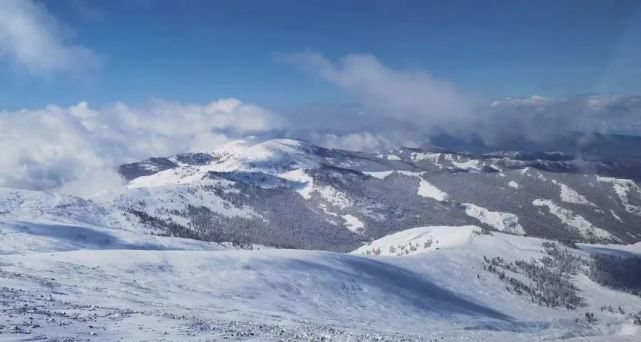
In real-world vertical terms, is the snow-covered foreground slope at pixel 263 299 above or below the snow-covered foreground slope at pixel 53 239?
below

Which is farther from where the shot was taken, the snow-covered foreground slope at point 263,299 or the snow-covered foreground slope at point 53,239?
the snow-covered foreground slope at point 53,239

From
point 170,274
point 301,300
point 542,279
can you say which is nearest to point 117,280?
point 170,274

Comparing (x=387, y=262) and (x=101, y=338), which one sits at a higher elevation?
(x=387, y=262)

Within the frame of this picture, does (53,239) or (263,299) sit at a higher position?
(53,239)

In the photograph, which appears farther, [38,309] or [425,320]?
[425,320]

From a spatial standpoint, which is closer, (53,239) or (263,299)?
(263,299)

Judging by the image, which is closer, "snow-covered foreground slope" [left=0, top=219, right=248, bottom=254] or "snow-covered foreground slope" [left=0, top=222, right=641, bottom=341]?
"snow-covered foreground slope" [left=0, top=222, right=641, bottom=341]

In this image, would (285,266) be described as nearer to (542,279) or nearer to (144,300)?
(144,300)

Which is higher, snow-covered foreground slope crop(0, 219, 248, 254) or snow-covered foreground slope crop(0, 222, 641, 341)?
snow-covered foreground slope crop(0, 219, 248, 254)
